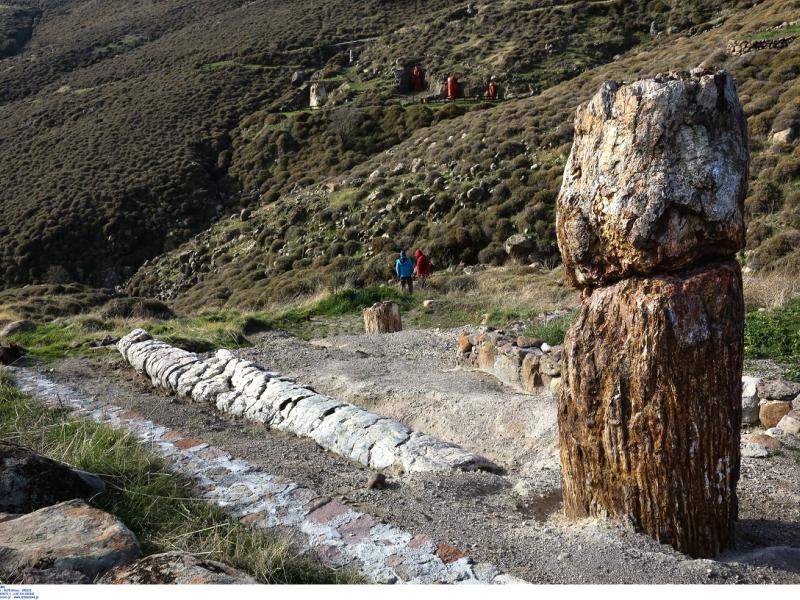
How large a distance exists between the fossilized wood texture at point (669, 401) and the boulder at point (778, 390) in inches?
84.4

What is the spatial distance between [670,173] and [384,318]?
342 inches

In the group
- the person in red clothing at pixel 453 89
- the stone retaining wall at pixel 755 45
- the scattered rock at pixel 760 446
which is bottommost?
the scattered rock at pixel 760 446

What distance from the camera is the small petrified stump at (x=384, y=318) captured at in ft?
38.9

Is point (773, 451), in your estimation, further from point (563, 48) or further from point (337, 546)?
point (563, 48)

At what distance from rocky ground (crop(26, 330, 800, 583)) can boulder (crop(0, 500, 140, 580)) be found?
54.8 inches

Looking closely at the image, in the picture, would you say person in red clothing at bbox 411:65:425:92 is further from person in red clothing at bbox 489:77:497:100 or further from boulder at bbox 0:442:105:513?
boulder at bbox 0:442:105:513

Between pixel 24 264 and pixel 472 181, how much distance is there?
61.2 feet

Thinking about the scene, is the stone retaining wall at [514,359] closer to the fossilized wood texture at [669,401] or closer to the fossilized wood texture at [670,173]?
the fossilized wood texture at [669,401]

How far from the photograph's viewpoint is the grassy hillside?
1655cm

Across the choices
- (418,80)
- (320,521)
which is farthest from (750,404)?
(418,80)

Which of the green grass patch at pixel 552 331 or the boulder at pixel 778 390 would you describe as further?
the green grass patch at pixel 552 331

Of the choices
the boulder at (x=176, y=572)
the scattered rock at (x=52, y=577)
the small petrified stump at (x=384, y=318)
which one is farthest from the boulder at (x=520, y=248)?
the scattered rock at (x=52, y=577)

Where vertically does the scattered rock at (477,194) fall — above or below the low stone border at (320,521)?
above

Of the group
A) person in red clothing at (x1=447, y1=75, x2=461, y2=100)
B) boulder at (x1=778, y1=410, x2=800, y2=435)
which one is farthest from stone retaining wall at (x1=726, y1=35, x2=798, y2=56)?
boulder at (x1=778, y1=410, x2=800, y2=435)
